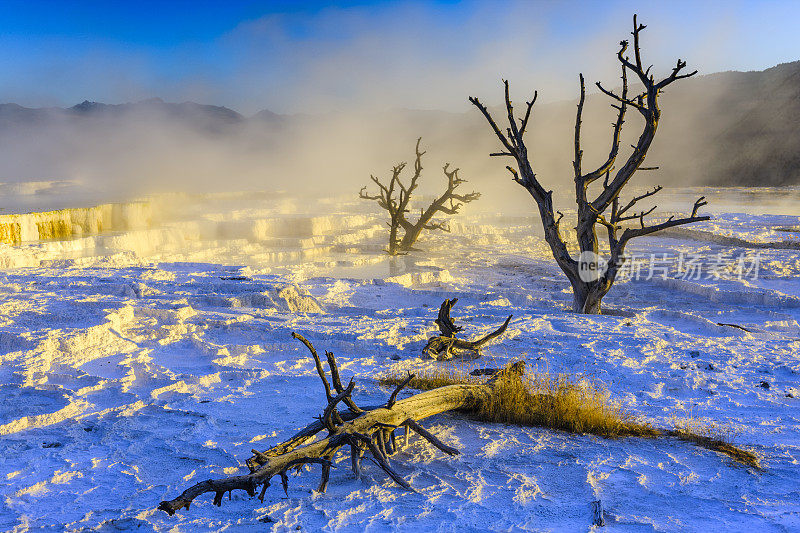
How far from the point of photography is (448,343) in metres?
5.53

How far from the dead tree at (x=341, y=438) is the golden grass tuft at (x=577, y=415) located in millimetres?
231

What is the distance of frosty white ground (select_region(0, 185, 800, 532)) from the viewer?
2.97 metres

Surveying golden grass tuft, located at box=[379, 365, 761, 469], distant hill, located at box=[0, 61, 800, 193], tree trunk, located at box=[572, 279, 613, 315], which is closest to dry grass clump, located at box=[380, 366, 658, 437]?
golden grass tuft, located at box=[379, 365, 761, 469]

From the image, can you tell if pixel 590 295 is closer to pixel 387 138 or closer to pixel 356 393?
pixel 356 393

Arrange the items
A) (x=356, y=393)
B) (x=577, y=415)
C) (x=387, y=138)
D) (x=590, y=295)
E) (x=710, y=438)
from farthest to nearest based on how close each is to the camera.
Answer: (x=387, y=138), (x=590, y=295), (x=356, y=393), (x=577, y=415), (x=710, y=438)

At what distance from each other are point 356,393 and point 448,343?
4.12 ft

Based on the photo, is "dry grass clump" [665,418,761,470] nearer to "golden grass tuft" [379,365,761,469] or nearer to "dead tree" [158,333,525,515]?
"golden grass tuft" [379,365,761,469]

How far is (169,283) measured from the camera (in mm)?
8188

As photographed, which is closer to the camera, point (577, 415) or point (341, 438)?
point (341, 438)

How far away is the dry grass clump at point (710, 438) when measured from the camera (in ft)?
11.5

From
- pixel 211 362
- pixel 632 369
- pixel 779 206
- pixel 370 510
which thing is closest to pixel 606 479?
pixel 370 510

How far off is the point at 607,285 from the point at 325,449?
5.63 m

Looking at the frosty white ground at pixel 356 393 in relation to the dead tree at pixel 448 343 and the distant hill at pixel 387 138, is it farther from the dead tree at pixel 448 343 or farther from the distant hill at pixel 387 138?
the distant hill at pixel 387 138

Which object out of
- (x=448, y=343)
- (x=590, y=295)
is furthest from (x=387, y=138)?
(x=448, y=343)
